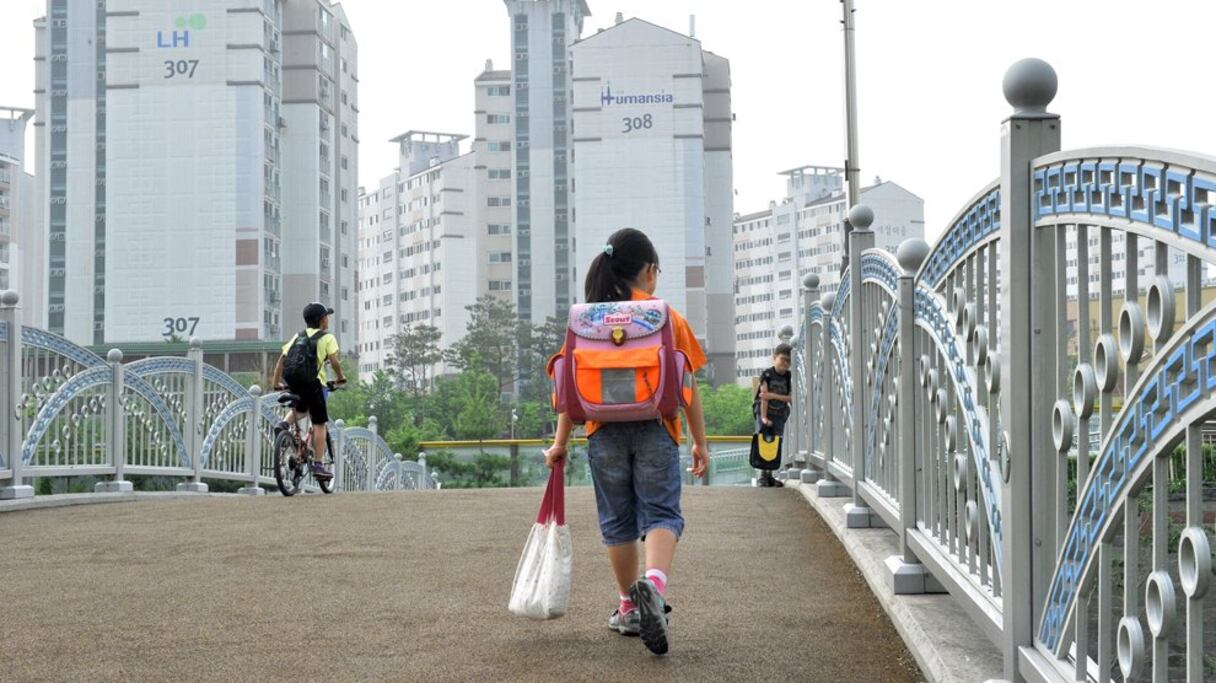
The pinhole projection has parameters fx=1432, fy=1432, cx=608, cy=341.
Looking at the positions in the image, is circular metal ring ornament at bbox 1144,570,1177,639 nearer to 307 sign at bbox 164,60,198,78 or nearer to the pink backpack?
the pink backpack

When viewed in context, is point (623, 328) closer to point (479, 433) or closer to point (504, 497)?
point (504, 497)

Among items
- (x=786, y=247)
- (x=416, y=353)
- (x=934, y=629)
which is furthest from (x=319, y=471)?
(x=786, y=247)

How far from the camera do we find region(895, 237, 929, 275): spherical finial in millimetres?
4910

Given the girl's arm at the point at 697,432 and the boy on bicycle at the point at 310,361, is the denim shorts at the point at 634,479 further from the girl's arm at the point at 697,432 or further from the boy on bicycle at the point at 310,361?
the boy on bicycle at the point at 310,361

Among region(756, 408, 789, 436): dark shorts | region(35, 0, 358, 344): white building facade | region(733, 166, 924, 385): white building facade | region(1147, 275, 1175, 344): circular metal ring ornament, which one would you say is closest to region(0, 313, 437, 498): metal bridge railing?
region(756, 408, 789, 436): dark shorts

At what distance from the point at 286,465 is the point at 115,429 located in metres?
1.42

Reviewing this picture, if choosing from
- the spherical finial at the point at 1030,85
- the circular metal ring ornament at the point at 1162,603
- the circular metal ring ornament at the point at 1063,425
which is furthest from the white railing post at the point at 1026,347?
the circular metal ring ornament at the point at 1162,603

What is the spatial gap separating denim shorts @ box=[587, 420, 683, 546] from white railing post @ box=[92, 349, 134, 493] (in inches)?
309

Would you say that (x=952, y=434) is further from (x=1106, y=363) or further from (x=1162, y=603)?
(x=1162, y=603)

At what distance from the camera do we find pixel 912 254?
4941mm

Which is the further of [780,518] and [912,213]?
[912,213]

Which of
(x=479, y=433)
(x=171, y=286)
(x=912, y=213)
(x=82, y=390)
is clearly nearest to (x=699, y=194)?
(x=479, y=433)

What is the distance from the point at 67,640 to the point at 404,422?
6359 cm

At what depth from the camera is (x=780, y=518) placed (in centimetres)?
820
